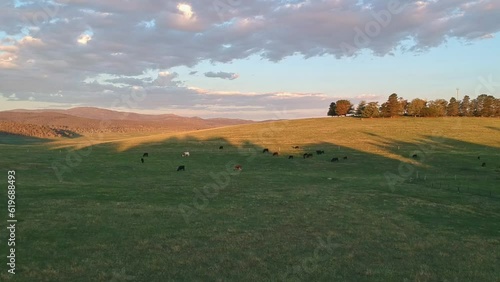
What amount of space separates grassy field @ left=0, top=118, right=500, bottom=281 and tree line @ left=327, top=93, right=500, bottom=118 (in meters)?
65.8

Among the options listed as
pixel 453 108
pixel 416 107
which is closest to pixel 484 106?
pixel 453 108

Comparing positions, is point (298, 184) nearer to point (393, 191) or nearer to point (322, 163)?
point (393, 191)

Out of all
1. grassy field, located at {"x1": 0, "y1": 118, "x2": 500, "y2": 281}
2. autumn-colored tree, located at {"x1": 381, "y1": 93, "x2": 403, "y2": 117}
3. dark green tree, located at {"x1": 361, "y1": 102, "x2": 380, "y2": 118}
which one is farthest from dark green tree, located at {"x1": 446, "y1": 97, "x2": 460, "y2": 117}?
grassy field, located at {"x1": 0, "y1": 118, "x2": 500, "y2": 281}

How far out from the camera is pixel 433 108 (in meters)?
115

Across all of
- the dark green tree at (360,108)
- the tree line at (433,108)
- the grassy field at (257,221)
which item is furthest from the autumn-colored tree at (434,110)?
the grassy field at (257,221)

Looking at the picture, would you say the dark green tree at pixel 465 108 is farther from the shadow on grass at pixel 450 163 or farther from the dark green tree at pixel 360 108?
the shadow on grass at pixel 450 163

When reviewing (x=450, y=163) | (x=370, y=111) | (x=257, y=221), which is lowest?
(x=450, y=163)

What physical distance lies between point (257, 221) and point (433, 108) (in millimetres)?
106371

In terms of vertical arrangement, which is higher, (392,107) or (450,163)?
(392,107)

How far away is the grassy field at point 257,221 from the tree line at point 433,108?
2591 inches

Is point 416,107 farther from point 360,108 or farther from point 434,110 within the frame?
point 360,108

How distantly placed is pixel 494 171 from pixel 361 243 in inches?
1377

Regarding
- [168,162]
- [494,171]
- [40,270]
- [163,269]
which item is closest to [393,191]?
[494,171]

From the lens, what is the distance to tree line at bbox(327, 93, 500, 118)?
116m
